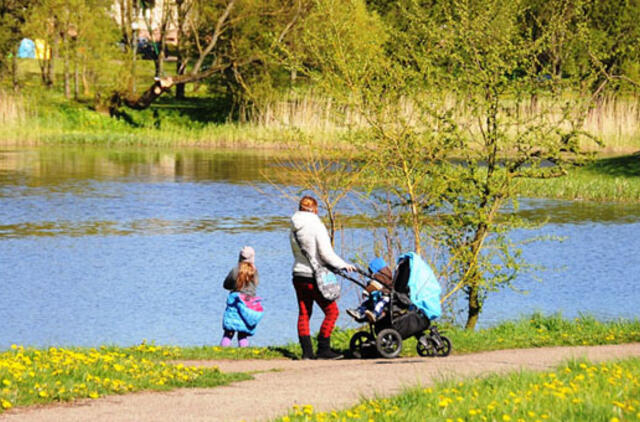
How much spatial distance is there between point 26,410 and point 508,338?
7.40m

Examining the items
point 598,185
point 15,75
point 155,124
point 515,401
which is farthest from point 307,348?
point 15,75

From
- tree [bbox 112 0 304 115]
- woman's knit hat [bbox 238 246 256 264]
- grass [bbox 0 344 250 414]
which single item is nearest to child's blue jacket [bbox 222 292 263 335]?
woman's knit hat [bbox 238 246 256 264]

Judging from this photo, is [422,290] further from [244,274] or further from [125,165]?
[125,165]

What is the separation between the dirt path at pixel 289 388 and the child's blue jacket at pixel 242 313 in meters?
1.86

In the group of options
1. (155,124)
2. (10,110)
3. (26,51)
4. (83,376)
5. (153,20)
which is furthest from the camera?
(153,20)

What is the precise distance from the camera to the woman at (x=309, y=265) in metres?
12.9

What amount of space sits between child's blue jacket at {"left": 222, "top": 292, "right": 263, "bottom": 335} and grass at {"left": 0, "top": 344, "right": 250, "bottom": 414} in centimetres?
270

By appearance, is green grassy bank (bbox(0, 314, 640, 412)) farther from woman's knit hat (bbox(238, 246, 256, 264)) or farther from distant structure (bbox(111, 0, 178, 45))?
distant structure (bbox(111, 0, 178, 45))

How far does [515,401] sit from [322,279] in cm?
492

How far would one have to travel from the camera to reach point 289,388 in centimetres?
1036

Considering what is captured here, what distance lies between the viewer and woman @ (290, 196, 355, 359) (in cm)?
1290

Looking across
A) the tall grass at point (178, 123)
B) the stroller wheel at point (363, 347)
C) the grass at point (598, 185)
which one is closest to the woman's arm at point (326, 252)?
the stroller wheel at point (363, 347)

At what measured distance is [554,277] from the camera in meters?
21.8

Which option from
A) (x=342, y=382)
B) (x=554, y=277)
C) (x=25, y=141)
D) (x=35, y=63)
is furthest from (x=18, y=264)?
(x=35, y=63)
